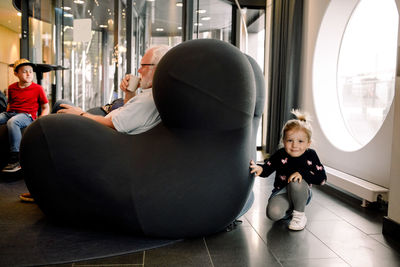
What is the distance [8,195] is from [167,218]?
5.23 feet

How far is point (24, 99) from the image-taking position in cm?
377

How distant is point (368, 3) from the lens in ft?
12.2

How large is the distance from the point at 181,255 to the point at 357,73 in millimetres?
3078

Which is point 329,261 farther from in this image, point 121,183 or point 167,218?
point 121,183

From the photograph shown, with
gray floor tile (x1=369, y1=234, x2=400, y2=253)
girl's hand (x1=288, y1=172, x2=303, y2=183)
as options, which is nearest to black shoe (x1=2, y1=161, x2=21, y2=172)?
girl's hand (x1=288, y1=172, x2=303, y2=183)

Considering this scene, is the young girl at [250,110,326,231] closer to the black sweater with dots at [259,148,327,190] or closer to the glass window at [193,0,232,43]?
the black sweater with dots at [259,148,327,190]

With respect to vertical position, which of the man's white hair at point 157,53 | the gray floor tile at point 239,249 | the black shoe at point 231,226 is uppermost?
the man's white hair at point 157,53

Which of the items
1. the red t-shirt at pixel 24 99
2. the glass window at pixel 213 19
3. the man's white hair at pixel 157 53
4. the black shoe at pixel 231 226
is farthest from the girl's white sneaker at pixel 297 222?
the glass window at pixel 213 19

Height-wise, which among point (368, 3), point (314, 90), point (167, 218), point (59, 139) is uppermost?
point (368, 3)

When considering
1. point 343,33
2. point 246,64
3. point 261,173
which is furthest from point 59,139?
point 343,33

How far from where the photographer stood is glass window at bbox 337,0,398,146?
336 cm

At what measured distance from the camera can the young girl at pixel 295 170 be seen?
2129 millimetres

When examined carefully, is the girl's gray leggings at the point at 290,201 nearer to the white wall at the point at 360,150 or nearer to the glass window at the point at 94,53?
the white wall at the point at 360,150

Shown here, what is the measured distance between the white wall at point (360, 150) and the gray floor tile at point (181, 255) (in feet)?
3.63
